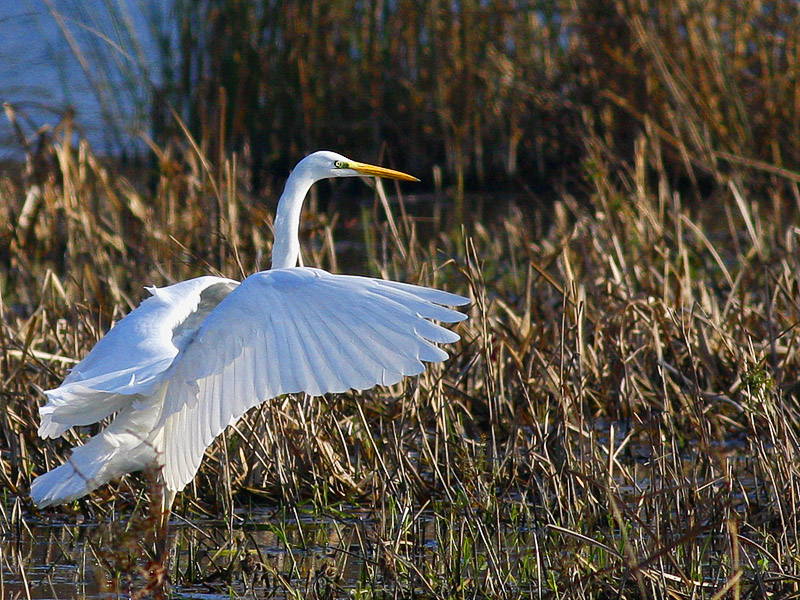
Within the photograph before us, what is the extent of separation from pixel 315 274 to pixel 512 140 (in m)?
6.06

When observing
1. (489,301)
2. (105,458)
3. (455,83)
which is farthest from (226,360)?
(455,83)

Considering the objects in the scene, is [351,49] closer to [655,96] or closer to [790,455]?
[655,96]

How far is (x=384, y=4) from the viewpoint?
8828 mm

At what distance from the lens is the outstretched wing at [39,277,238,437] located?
112 inches

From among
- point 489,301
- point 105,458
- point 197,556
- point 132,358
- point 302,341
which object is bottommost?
point 489,301

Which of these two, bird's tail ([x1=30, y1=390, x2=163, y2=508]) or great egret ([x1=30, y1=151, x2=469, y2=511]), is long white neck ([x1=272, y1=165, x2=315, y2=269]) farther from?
bird's tail ([x1=30, y1=390, x2=163, y2=508])

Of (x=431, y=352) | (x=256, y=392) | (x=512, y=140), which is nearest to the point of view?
(x=431, y=352)

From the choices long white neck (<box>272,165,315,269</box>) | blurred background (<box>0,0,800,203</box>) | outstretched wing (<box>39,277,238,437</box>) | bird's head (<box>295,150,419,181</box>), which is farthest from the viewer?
blurred background (<box>0,0,800,203</box>)

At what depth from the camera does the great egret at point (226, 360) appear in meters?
2.69

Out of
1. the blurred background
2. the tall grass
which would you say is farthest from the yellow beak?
the blurred background

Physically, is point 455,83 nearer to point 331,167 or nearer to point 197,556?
point 331,167

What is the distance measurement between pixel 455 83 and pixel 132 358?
236 inches

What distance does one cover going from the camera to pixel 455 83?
875 centimetres

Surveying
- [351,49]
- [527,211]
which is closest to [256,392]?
[527,211]
